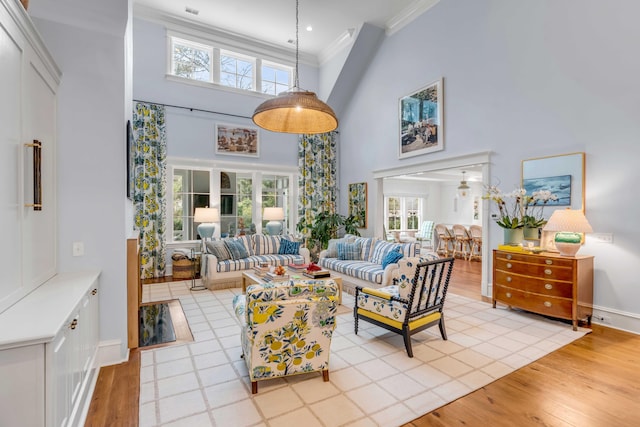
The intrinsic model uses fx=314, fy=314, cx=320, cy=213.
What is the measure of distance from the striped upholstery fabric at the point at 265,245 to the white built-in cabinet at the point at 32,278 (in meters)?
3.70

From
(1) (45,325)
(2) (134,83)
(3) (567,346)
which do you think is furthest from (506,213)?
(2) (134,83)

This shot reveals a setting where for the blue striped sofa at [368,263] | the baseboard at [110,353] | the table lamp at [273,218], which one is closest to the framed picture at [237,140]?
the table lamp at [273,218]

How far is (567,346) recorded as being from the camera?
3.14 m

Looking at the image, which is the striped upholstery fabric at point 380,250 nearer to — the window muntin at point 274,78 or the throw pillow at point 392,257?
the throw pillow at point 392,257

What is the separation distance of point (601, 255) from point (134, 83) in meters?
7.77

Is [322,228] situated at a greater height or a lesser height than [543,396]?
greater

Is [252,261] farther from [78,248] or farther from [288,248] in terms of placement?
[78,248]

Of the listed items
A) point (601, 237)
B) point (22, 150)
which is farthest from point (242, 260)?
point (601, 237)

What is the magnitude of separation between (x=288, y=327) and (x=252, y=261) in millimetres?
3503

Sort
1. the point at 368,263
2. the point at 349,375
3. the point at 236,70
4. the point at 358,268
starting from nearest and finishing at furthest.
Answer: the point at 349,375 → the point at 358,268 → the point at 368,263 → the point at 236,70

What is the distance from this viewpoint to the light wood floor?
6.77ft

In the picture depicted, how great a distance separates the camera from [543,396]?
7.63ft

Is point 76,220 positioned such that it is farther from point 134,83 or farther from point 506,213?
point 506,213

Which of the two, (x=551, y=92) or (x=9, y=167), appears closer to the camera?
(x=9, y=167)
